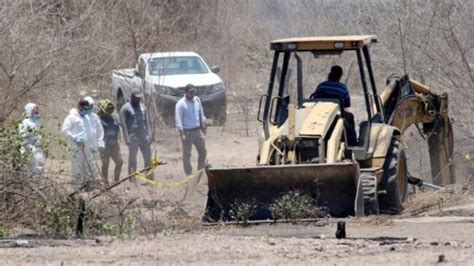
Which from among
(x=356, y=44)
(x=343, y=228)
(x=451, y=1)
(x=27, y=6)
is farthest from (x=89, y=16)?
(x=343, y=228)

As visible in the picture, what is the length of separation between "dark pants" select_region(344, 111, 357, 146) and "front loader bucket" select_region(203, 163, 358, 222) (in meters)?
1.13

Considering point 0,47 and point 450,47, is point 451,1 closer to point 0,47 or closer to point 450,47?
point 450,47

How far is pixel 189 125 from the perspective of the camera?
22500 millimetres

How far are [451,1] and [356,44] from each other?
8.00 m

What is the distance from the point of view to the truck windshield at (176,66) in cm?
2775

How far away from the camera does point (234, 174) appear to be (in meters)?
15.3

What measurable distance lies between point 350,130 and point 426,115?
2981 millimetres

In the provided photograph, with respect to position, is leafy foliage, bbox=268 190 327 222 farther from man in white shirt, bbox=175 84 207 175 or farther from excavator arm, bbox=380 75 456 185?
man in white shirt, bbox=175 84 207 175

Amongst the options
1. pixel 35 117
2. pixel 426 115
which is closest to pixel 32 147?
pixel 35 117

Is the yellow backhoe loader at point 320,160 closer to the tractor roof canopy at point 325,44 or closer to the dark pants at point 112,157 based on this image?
the tractor roof canopy at point 325,44

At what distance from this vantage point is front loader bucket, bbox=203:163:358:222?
1495cm

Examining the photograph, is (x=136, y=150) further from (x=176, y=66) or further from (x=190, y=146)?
(x=176, y=66)

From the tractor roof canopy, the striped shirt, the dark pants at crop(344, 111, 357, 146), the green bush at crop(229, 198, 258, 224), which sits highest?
the tractor roof canopy

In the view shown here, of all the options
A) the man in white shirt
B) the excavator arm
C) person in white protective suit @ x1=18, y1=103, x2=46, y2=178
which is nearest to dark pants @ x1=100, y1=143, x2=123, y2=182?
the man in white shirt
